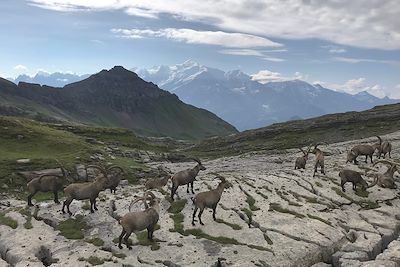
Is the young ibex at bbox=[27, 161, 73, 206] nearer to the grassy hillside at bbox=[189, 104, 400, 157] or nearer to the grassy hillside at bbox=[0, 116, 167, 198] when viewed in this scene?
the grassy hillside at bbox=[0, 116, 167, 198]

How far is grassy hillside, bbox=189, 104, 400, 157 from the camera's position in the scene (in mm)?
118463

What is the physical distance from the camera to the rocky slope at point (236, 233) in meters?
25.4

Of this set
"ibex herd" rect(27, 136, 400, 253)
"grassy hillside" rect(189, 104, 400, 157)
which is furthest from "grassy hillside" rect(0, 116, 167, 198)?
"grassy hillside" rect(189, 104, 400, 157)

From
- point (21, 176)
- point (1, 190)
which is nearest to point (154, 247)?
point (1, 190)

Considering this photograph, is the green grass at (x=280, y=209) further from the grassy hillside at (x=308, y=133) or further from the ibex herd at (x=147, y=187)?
the grassy hillside at (x=308, y=133)

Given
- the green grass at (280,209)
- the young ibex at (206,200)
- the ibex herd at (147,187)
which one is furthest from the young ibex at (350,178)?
the young ibex at (206,200)

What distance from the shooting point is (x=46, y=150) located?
74.0m

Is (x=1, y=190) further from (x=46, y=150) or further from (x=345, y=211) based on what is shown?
(x=345, y=211)

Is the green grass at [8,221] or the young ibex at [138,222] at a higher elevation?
the young ibex at [138,222]

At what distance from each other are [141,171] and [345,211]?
118ft

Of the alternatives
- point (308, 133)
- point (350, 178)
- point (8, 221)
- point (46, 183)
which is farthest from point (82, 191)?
point (308, 133)

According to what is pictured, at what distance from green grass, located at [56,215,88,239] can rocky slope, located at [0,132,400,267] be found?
2.7 inches

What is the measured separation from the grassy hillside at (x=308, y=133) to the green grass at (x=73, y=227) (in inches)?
3336

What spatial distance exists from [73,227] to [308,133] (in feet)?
374
